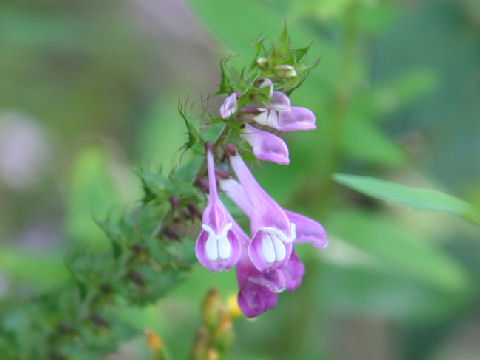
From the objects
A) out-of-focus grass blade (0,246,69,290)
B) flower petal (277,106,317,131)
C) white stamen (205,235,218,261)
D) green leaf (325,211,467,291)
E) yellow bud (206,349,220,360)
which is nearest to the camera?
white stamen (205,235,218,261)

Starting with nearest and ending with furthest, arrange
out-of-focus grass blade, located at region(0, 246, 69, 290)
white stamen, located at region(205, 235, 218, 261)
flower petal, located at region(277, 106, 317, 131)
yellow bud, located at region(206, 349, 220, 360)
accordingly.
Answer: white stamen, located at region(205, 235, 218, 261) → flower petal, located at region(277, 106, 317, 131) → yellow bud, located at region(206, 349, 220, 360) → out-of-focus grass blade, located at region(0, 246, 69, 290)

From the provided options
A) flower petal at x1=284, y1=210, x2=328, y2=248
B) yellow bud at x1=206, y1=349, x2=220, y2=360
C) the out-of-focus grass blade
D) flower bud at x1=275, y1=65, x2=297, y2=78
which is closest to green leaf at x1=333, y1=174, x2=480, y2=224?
flower petal at x1=284, y1=210, x2=328, y2=248

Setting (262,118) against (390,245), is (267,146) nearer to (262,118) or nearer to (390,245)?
(262,118)

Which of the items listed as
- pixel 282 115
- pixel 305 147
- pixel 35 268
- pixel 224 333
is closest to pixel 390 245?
pixel 305 147

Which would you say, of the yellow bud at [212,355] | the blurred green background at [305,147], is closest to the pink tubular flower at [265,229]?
the blurred green background at [305,147]

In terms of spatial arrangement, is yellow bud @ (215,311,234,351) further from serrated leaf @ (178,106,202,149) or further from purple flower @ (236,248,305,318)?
serrated leaf @ (178,106,202,149)

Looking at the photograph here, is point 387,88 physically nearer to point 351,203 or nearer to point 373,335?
point 351,203

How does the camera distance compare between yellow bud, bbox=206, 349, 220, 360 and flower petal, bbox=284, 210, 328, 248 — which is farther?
yellow bud, bbox=206, 349, 220, 360
